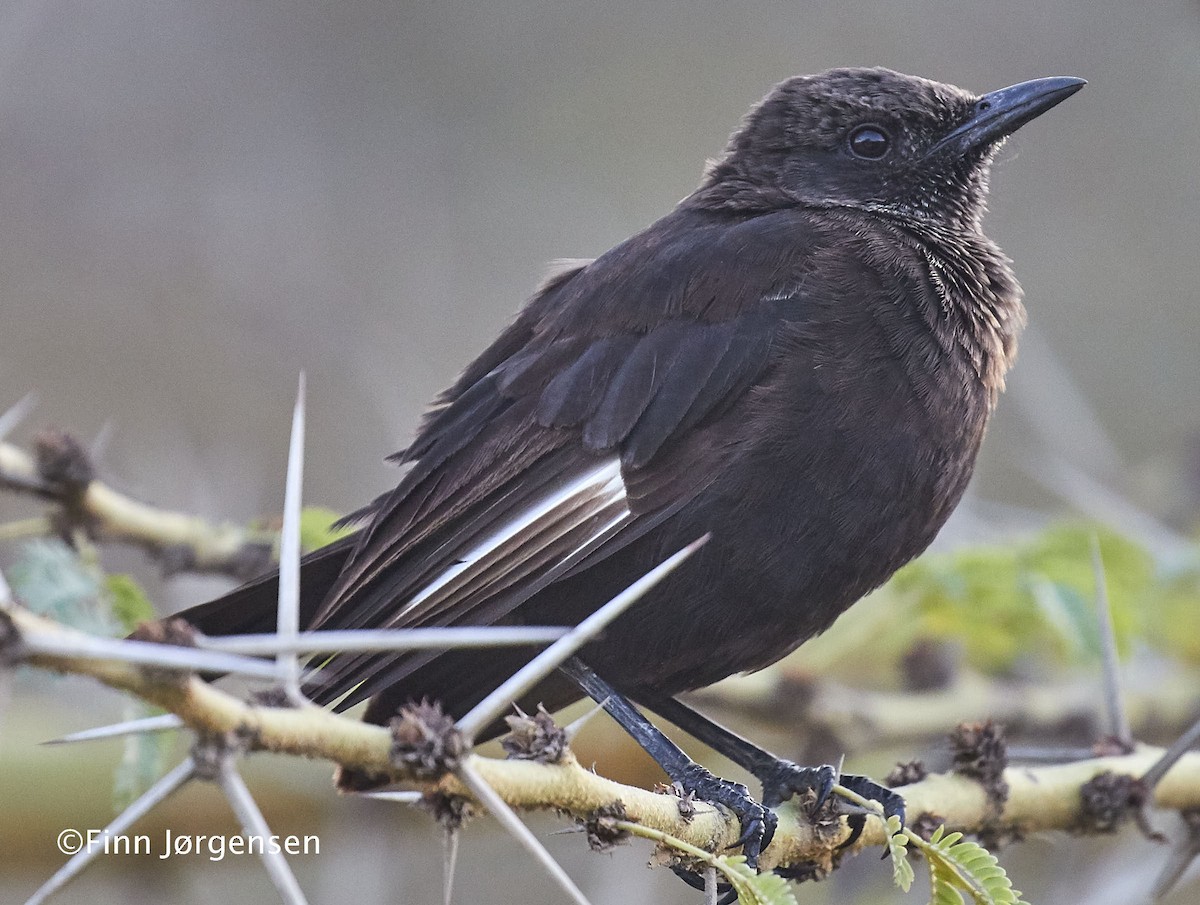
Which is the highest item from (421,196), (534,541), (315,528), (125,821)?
(421,196)

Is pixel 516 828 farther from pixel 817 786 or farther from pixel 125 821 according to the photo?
pixel 817 786

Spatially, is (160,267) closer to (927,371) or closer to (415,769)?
(927,371)

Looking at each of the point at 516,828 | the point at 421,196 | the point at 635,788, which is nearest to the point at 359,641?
the point at 516,828

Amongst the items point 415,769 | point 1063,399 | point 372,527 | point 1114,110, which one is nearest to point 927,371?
point 372,527

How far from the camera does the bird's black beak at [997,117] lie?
430 cm

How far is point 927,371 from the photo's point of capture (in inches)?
140

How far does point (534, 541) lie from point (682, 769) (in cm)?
65

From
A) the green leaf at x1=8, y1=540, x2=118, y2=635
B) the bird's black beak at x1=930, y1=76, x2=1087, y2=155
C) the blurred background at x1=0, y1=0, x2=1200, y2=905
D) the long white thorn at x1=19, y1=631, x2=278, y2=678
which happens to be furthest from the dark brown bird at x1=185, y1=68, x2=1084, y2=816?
the blurred background at x1=0, y1=0, x2=1200, y2=905

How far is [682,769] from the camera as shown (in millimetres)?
3496

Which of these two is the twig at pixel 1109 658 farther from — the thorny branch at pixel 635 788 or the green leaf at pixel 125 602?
the green leaf at pixel 125 602

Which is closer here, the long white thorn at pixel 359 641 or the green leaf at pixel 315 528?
the long white thorn at pixel 359 641

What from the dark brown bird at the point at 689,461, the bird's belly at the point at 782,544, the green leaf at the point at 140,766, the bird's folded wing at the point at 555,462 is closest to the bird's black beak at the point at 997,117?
the dark brown bird at the point at 689,461

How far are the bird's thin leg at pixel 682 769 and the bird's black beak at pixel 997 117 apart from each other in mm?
1911

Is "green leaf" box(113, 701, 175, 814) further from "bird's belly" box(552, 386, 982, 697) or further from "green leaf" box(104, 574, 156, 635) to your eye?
"bird's belly" box(552, 386, 982, 697)
